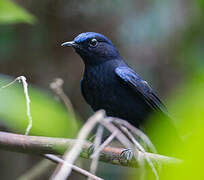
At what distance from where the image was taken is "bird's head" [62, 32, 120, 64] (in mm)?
4277

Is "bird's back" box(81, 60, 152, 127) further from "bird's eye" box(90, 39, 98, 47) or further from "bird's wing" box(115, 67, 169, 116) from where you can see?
"bird's eye" box(90, 39, 98, 47)

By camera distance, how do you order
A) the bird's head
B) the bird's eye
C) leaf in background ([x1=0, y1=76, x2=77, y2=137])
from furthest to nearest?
the bird's eye
the bird's head
leaf in background ([x1=0, y1=76, x2=77, y2=137])

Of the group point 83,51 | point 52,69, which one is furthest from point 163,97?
point 83,51

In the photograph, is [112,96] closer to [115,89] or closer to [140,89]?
[115,89]

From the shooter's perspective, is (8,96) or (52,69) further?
(52,69)

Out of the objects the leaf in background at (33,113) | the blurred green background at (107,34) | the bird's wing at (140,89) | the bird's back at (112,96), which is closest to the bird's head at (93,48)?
the bird's back at (112,96)

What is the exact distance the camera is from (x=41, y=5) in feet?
19.0

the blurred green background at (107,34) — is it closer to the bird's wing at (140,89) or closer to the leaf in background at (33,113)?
the bird's wing at (140,89)

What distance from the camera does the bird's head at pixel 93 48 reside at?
4277 millimetres

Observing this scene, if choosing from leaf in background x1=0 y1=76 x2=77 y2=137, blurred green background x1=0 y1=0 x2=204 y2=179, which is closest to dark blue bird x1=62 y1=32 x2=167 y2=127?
blurred green background x1=0 y1=0 x2=204 y2=179

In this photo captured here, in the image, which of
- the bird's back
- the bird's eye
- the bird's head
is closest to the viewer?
the bird's back

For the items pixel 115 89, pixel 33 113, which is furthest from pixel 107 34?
pixel 33 113

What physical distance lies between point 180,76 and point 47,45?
214cm

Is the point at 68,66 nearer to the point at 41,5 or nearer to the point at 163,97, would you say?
the point at 41,5
